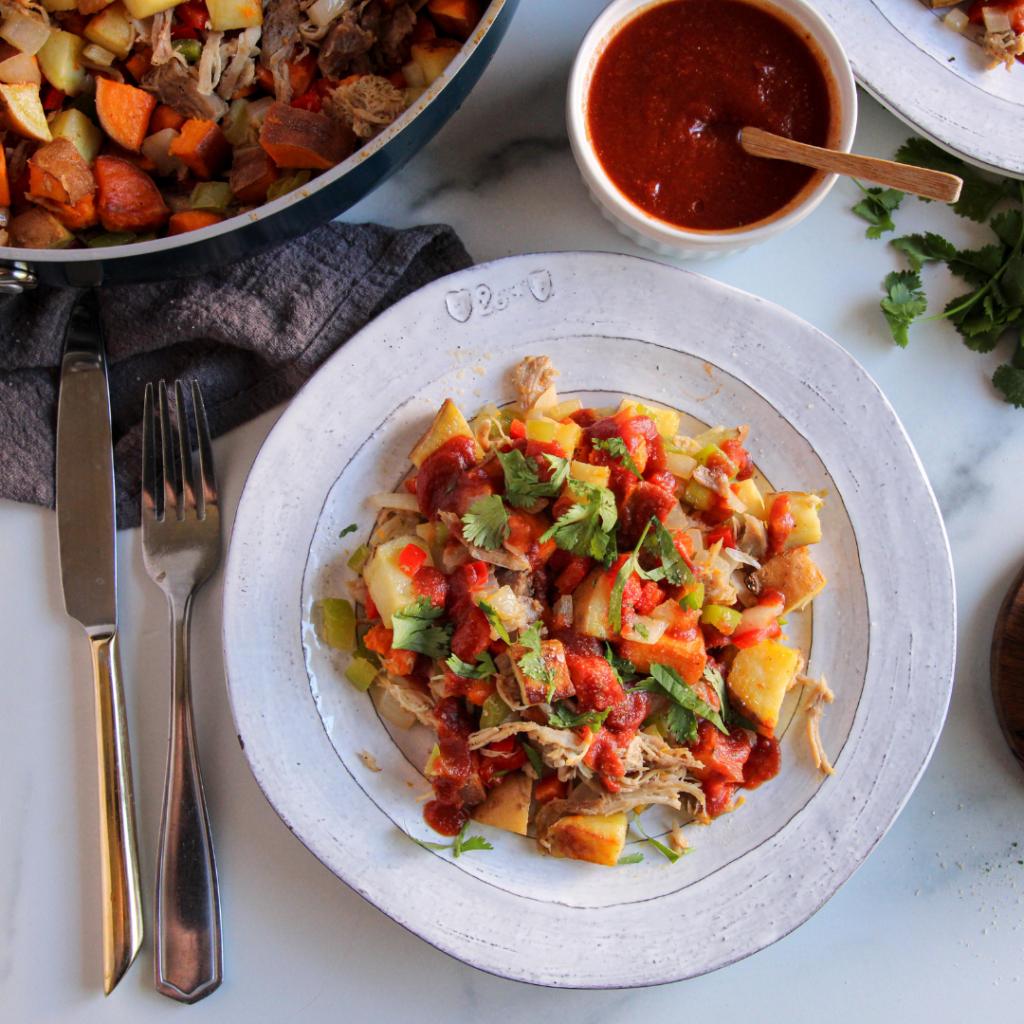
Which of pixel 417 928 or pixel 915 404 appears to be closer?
pixel 417 928

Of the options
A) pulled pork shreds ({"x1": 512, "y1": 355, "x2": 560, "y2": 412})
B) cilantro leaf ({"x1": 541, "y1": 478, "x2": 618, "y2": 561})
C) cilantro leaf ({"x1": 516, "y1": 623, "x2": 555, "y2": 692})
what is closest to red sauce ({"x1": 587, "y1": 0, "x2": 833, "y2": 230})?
pulled pork shreds ({"x1": 512, "y1": 355, "x2": 560, "y2": 412})

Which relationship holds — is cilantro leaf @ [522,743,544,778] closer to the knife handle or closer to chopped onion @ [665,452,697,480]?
chopped onion @ [665,452,697,480]

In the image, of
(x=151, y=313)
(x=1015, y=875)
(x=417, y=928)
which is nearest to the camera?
(x=417, y=928)

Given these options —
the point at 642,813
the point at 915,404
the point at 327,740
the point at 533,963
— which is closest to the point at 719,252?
the point at 915,404

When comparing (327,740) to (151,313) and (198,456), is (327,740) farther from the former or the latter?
(151,313)

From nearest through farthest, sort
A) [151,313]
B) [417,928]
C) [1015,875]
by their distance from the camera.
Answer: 1. [417,928]
2. [151,313]
3. [1015,875]
